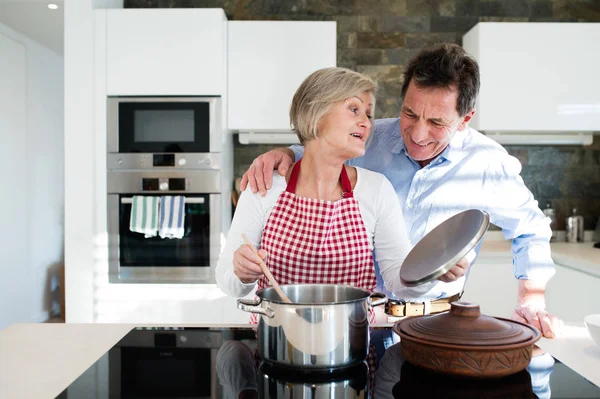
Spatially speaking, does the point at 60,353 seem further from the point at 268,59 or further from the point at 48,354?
the point at 268,59

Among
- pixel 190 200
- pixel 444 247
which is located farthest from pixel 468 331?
pixel 190 200

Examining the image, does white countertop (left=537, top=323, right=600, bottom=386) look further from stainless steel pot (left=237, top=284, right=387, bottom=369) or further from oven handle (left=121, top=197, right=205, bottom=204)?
oven handle (left=121, top=197, right=205, bottom=204)

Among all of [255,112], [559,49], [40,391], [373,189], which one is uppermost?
[559,49]

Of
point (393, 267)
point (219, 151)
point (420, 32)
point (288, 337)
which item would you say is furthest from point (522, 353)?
point (420, 32)

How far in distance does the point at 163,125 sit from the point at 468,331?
258 cm

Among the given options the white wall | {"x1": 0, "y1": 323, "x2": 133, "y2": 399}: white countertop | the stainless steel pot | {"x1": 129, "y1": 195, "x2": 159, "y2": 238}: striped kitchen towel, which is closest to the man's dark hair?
the stainless steel pot

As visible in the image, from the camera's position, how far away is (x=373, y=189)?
1607 millimetres

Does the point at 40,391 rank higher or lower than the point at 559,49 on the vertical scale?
lower

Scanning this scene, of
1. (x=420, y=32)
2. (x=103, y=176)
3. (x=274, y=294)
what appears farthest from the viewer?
(x=420, y=32)

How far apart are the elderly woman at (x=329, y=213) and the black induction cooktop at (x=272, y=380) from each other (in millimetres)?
428

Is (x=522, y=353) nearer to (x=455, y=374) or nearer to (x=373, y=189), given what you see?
(x=455, y=374)

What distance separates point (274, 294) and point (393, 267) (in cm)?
54

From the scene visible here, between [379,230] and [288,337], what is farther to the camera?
[379,230]

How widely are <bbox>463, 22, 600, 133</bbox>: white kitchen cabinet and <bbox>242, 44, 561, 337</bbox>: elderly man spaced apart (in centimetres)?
139
